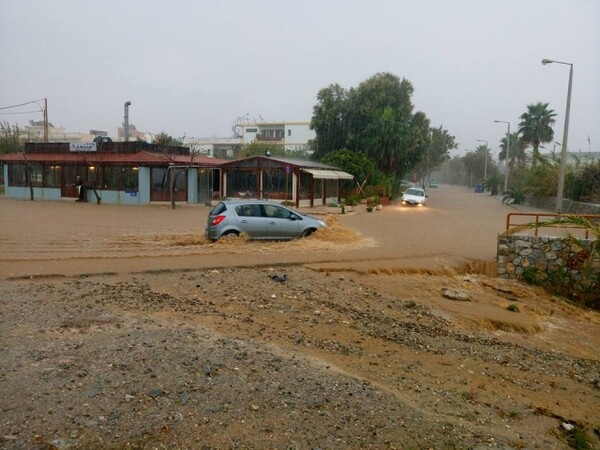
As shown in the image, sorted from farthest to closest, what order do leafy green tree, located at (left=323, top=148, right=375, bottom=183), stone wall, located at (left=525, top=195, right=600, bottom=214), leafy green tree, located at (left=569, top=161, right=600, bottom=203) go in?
leafy green tree, located at (left=323, top=148, right=375, bottom=183), leafy green tree, located at (left=569, top=161, right=600, bottom=203), stone wall, located at (left=525, top=195, right=600, bottom=214)

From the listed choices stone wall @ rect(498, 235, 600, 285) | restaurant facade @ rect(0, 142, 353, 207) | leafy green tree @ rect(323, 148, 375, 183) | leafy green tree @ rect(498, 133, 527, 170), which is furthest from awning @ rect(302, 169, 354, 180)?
leafy green tree @ rect(498, 133, 527, 170)

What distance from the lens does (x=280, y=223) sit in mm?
14836

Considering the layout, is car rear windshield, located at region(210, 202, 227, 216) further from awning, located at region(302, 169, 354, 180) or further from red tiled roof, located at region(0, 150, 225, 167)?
awning, located at region(302, 169, 354, 180)

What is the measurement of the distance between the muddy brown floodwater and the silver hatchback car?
0.85 metres

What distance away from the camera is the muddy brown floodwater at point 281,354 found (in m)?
4.44

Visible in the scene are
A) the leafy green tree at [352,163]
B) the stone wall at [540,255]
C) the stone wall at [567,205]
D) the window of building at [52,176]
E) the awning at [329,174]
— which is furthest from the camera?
the leafy green tree at [352,163]

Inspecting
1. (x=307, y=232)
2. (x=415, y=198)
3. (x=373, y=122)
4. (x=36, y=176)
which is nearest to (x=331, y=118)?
(x=373, y=122)

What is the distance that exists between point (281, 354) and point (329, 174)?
2891 centimetres

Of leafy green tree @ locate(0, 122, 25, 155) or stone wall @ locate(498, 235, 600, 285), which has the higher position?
leafy green tree @ locate(0, 122, 25, 155)

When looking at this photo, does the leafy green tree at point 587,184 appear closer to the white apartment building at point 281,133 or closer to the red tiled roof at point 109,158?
the red tiled roof at point 109,158

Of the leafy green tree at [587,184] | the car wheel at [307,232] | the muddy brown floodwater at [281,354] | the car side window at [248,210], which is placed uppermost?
the leafy green tree at [587,184]

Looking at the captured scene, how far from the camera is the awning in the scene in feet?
106

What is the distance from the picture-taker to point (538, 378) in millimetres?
6648

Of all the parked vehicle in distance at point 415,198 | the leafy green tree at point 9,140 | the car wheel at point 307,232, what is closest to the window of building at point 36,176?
the leafy green tree at point 9,140
